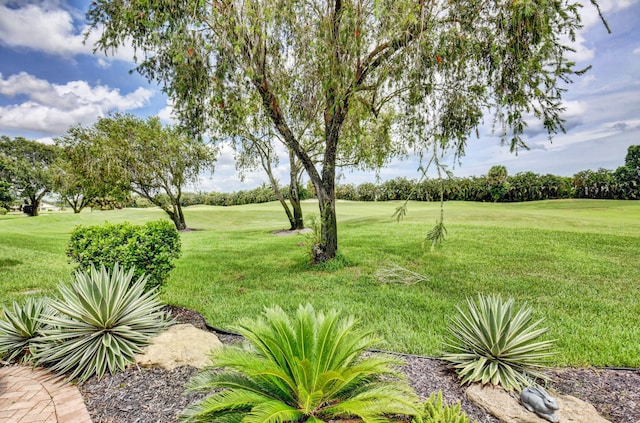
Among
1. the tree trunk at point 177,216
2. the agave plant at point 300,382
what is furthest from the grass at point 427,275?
the tree trunk at point 177,216

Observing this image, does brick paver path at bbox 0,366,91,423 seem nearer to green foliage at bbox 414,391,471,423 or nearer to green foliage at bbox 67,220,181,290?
green foliage at bbox 67,220,181,290

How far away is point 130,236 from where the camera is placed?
536 centimetres

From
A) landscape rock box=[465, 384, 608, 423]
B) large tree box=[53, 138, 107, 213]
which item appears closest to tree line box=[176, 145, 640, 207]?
large tree box=[53, 138, 107, 213]

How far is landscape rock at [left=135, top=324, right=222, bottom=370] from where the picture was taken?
3564 millimetres

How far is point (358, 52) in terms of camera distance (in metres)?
6.54

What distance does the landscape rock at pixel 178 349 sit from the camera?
356cm

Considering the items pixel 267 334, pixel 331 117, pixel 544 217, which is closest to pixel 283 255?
pixel 331 117

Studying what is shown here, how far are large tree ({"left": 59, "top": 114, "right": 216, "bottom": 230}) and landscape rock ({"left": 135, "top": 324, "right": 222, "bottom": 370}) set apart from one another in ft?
48.3

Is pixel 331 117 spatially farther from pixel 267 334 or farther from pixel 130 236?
pixel 267 334

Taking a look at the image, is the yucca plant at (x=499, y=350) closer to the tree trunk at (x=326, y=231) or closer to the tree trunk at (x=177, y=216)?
the tree trunk at (x=326, y=231)

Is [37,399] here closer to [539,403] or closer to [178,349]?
[178,349]

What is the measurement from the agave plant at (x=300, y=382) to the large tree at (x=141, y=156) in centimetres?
1646

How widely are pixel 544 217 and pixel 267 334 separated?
19589mm

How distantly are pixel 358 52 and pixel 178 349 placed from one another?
6138 millimetres
